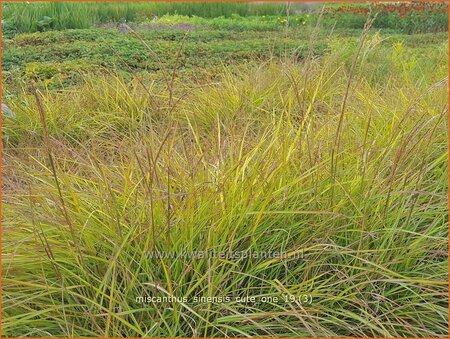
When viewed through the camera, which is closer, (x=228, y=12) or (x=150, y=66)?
(x=150, y=66)

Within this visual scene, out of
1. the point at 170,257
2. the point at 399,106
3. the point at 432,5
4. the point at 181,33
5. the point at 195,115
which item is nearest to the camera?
the point at 170,257

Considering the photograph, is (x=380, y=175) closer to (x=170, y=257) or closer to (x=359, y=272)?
(x=359, y=272)

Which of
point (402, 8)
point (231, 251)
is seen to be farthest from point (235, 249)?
point (402, 8)

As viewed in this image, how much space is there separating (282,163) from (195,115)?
5.44 feet

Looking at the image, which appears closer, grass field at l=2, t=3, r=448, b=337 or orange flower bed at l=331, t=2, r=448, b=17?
grass field at l=2, t=3, r=448, b=337

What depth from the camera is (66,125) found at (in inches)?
145

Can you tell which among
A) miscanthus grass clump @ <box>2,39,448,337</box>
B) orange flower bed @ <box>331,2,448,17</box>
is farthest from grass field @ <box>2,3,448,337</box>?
orange flower bed @ <box>331,2,448,17</box>

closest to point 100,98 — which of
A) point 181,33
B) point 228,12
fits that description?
point 181,33

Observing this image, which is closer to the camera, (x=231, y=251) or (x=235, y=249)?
(x=231, y=251)

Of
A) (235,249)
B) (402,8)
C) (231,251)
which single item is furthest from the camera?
(402,8)

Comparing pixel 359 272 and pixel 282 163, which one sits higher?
pixel 282 163

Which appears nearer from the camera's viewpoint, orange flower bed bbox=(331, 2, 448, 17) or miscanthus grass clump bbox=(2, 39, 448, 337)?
miscanthus grass clump bbox=(2, 39, 448, 337)

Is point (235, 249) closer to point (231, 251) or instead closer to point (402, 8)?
point (231, 251)

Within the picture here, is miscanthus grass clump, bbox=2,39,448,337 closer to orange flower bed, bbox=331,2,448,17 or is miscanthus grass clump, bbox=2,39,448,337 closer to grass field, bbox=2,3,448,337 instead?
grass field, bbox=2,3,448,337
